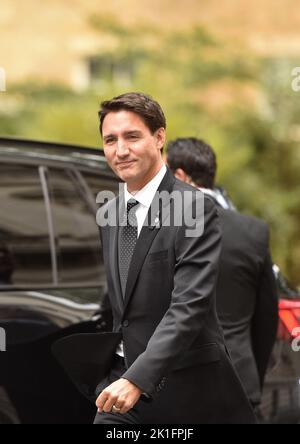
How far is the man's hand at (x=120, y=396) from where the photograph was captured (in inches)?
108

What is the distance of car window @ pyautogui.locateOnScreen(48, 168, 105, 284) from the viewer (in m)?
4.50

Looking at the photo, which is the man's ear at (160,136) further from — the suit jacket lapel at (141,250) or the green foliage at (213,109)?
the green foliage at (213,109)

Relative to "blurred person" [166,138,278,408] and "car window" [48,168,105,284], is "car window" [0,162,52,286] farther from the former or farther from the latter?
"blurred person" [166,138,278,408]

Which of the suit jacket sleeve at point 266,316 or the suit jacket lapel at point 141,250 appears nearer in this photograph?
the suit jacket lapel at point 141,250

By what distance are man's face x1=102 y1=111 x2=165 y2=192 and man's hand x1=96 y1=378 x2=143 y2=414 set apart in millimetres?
637

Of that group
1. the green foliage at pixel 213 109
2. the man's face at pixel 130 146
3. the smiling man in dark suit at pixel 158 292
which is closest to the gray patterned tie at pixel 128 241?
the smiling man in dark suit at pixel 158 292

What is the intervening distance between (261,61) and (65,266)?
12.1m

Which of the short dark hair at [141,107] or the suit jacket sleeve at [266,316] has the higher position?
the short dark hair at [141,107]

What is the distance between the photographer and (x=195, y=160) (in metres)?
3.88

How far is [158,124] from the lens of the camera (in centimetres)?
297

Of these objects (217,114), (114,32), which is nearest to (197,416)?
(217,114)

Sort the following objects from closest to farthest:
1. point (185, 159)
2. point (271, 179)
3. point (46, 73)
Answer: point (185, 159) < point (271, 179) < point (46, 73)

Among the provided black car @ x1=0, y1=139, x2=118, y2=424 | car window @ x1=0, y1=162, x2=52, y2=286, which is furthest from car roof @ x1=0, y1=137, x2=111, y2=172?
car window @ x1=0, y1=162, x2=52, y2=286
